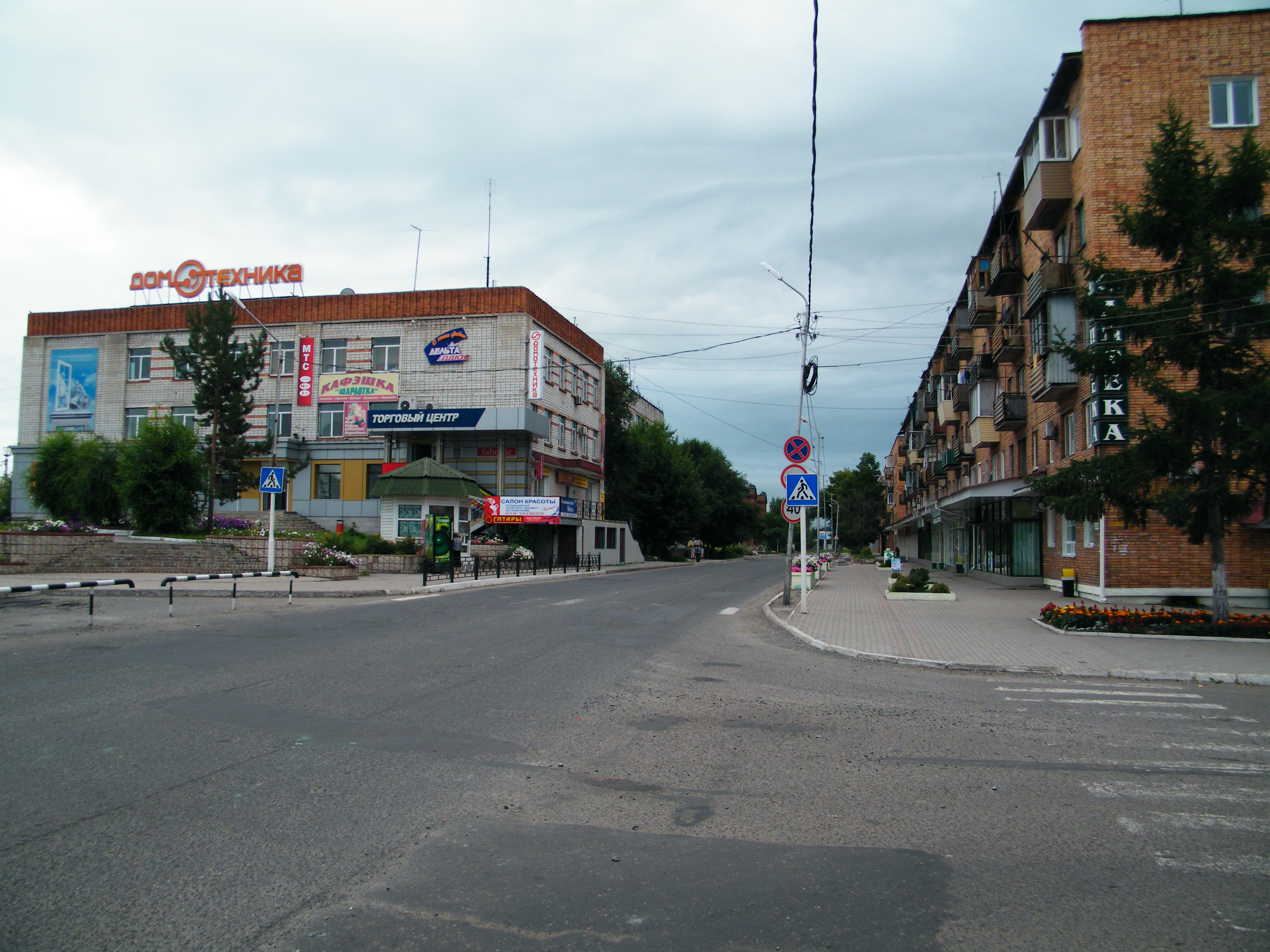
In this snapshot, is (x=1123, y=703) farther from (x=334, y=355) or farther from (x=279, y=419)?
(x=279, y=419)

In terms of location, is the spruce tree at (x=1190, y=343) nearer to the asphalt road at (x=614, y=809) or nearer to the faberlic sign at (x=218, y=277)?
the asphalt road at (x=614, y=809)

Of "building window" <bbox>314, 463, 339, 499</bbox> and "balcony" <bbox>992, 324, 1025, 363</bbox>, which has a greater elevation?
"balcony" <bbox>992, 324, 1025, 363</bbox>

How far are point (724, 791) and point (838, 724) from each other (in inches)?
98.1

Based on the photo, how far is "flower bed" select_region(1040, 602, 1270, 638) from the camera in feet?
45.4

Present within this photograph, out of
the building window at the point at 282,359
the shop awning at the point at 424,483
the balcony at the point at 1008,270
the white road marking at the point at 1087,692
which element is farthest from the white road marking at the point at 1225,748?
the building window at the point at 282,359

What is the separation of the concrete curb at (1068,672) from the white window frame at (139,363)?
49576mm

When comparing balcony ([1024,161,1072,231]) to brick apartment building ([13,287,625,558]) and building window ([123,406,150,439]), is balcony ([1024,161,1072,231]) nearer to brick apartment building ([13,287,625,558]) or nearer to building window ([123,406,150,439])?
brick apartment building ([13,287,625,558])

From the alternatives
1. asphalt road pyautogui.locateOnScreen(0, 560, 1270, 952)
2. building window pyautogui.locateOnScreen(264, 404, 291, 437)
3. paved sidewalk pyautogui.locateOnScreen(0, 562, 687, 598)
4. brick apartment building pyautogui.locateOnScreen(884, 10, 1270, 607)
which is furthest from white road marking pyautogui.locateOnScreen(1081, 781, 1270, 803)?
building window pyautogui.locateOnScreen(264, 404, 291, 437)

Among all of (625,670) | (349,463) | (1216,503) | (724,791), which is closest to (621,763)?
A: (724,791)

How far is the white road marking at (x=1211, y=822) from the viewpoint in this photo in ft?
16.2

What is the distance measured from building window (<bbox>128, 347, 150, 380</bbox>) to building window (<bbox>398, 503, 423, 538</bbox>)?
78.6 feet

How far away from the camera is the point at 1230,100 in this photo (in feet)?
68.0

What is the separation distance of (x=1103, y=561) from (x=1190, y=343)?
6.88m

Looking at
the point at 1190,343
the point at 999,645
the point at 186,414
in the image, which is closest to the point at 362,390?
the point at 186,414
